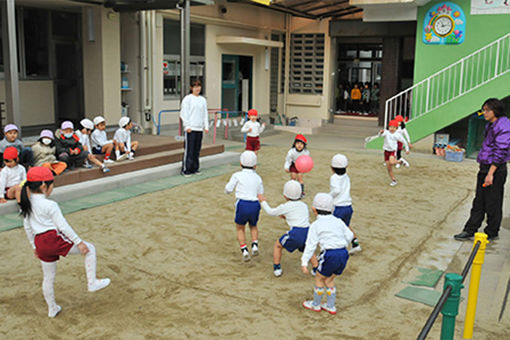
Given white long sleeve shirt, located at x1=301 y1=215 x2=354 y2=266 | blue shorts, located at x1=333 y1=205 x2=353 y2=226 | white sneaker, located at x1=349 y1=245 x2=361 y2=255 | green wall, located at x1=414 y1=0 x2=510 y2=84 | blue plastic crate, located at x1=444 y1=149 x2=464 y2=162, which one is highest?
green wall, located at x1=414 y1=0 x2=510 y2=84

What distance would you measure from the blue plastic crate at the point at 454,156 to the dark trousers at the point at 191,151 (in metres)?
6.67

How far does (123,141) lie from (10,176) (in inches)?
125

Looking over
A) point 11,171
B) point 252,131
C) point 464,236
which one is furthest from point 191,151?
point 464,236

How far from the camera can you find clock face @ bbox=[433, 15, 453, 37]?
47.5 ft

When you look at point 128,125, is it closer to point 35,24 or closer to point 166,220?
point 166,220

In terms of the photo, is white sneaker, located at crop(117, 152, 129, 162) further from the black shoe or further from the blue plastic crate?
the blue plastic crate

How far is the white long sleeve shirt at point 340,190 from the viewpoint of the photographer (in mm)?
5840

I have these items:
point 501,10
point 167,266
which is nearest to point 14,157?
point 167,266

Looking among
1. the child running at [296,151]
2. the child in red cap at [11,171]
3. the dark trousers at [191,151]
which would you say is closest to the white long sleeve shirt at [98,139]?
the dark trousers at [191,151]

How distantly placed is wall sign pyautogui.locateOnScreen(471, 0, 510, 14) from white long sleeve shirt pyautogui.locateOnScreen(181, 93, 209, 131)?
28.0 feet

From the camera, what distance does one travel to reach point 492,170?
6.40 metres

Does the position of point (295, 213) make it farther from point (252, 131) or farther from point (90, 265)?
point (252, 131)

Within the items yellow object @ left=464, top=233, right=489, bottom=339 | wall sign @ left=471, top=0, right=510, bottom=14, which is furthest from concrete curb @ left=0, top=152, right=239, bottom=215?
wall sign @ left=471, top=0, right=510, bottom=14

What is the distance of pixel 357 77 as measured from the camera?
823 inches
